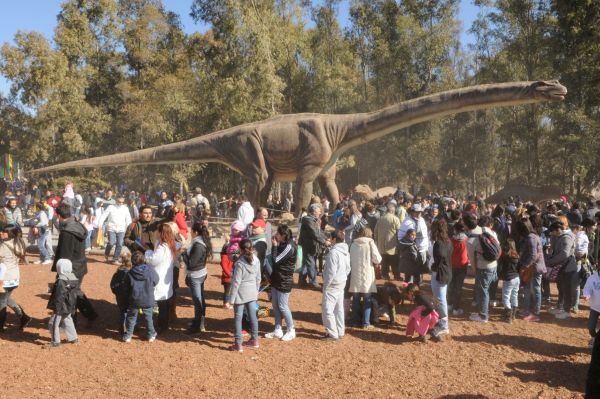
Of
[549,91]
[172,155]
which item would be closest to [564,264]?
[549,91]

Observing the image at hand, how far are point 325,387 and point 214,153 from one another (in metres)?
8.82

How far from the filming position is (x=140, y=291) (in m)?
6.07

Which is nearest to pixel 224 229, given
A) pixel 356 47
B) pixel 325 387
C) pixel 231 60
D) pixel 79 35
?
pixel 325 387

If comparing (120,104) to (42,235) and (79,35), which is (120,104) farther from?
(42,235)

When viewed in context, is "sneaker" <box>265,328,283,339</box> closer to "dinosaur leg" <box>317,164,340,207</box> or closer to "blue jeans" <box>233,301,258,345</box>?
"blue jeans" <box>233,301,258,345</box>

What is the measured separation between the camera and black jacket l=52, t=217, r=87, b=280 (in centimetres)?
620

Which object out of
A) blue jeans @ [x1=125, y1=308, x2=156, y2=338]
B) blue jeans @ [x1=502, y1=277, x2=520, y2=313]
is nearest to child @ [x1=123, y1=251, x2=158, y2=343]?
blue jeans @ [x1=125, y1=308, x2=156, y2=338]

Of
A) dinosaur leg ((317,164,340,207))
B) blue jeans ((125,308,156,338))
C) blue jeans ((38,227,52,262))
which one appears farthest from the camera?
dinosaur leg ((317,164,340,207))

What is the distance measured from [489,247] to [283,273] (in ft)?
9.73

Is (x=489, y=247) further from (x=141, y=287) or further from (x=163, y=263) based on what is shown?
(x=141, y=287)

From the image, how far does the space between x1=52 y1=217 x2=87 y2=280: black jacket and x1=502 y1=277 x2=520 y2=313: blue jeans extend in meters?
5.82

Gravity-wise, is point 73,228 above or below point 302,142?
below

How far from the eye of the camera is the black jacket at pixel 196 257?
6496mm

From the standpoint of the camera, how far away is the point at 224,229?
14.7 metres
